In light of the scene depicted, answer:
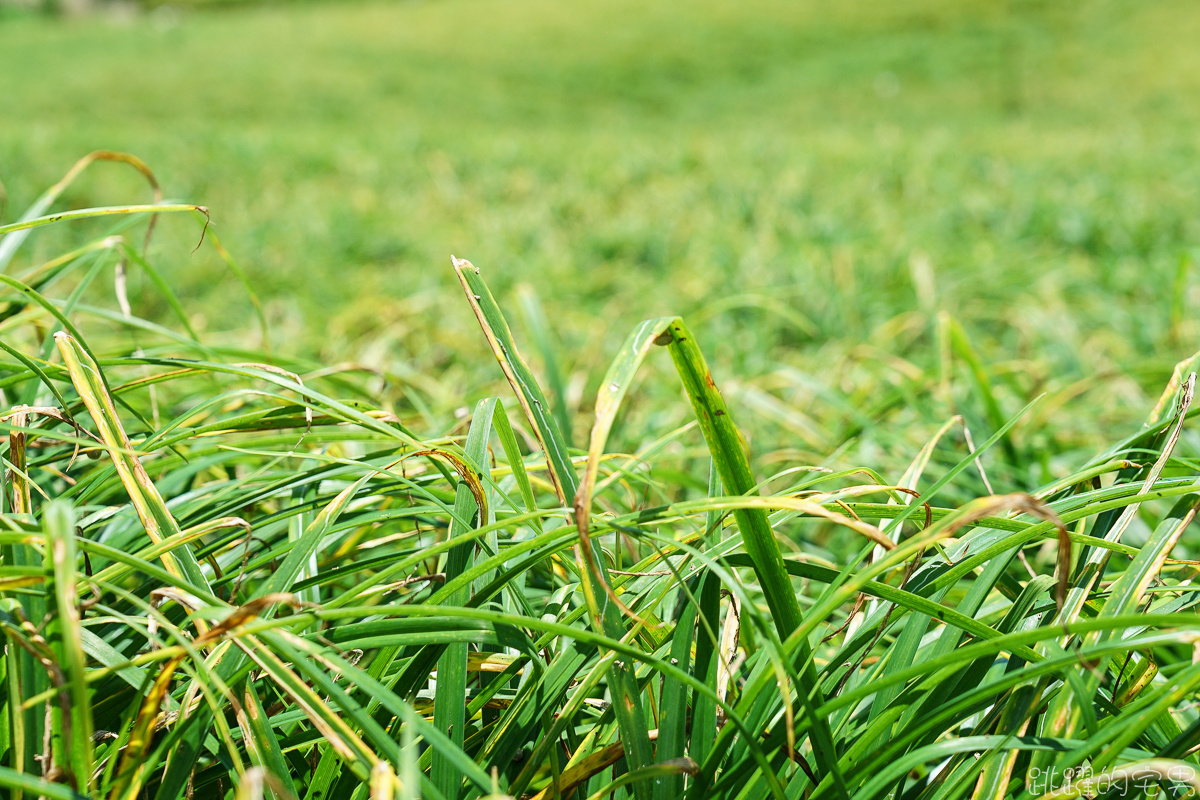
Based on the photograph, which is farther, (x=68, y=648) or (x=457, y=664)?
(x=457, y=664)

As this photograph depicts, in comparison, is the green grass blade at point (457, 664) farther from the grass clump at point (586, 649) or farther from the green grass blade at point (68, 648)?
the green grass blade at point (68, 648)

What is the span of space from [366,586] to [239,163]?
5804mm

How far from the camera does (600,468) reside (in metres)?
0.90

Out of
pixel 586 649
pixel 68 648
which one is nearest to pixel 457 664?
pixel 586 649

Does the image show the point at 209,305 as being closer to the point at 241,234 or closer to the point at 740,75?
the point at 241,234

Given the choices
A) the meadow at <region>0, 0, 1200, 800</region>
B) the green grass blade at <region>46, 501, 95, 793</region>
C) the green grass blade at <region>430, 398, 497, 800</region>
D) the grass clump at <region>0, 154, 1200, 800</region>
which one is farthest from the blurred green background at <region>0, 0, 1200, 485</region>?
the green grass blade at <region>46, 501, 95, 793</region>

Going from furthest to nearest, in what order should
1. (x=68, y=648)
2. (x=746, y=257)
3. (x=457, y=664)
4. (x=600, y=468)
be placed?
(x=746, y=257), (x=600, y=468), (x=457, y=664), (x=68, y=648)

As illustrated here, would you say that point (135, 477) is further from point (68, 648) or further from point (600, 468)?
point (600, 468)

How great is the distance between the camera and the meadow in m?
0.52

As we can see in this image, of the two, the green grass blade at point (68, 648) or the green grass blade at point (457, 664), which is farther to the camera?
the green grass blade at point (457, 664)

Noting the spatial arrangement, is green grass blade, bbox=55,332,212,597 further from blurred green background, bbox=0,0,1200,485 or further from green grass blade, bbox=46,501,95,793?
blurred green background, bbox=0,0,1200,485

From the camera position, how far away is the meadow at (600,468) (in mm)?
525

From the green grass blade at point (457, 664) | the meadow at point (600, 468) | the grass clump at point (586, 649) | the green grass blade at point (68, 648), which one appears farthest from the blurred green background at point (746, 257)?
the green grass blade at point (68, 648)

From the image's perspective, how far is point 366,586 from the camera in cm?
→ 66
